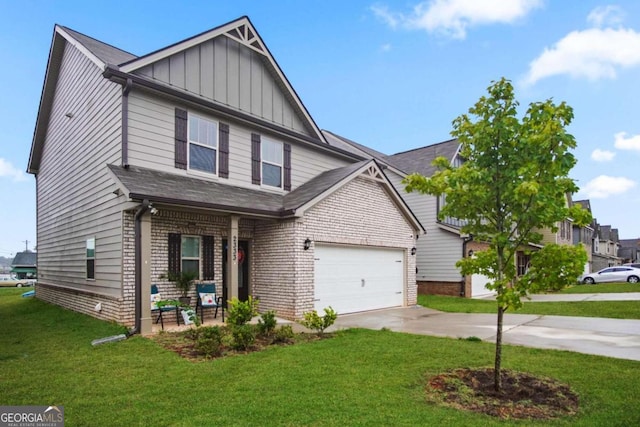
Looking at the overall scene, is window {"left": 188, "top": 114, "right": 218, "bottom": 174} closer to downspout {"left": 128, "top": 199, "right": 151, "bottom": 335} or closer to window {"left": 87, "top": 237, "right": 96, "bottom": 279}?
downspout {"left": 128, "top": 199, "right": 151, "bottom": 335}

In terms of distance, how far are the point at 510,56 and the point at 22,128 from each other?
19.3 meters

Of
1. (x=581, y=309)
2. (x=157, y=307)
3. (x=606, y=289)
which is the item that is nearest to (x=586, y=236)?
(x=606, y=289)

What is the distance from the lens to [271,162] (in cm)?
1276

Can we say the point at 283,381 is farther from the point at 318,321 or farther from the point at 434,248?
the point at 434,248

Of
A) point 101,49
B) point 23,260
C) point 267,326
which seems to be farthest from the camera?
point 23,260

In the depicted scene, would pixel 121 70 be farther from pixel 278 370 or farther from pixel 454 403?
pixel 454 403

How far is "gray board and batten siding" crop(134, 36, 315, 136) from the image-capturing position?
10.9 m

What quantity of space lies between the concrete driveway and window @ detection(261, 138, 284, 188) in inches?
186

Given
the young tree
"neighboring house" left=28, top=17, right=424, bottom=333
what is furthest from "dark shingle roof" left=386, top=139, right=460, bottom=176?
the young tree

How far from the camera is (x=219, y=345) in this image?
7.10 meters

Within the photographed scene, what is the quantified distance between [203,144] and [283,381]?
755cm

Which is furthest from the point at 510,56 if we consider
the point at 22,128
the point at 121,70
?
the point at 22,128

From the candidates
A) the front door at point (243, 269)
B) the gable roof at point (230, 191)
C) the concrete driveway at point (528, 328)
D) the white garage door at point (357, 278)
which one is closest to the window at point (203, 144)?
the gable roof at point (230, 191)

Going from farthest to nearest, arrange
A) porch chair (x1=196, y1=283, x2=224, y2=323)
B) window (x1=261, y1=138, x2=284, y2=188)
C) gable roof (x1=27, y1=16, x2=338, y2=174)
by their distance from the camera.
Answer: window (x1=261, y1=138, x2=284, y2=188)
gable roof (x1=27, y1=16, x2=338, y2=174)
porch chair (x1=196, y1=283, x2=224, y2=323)
